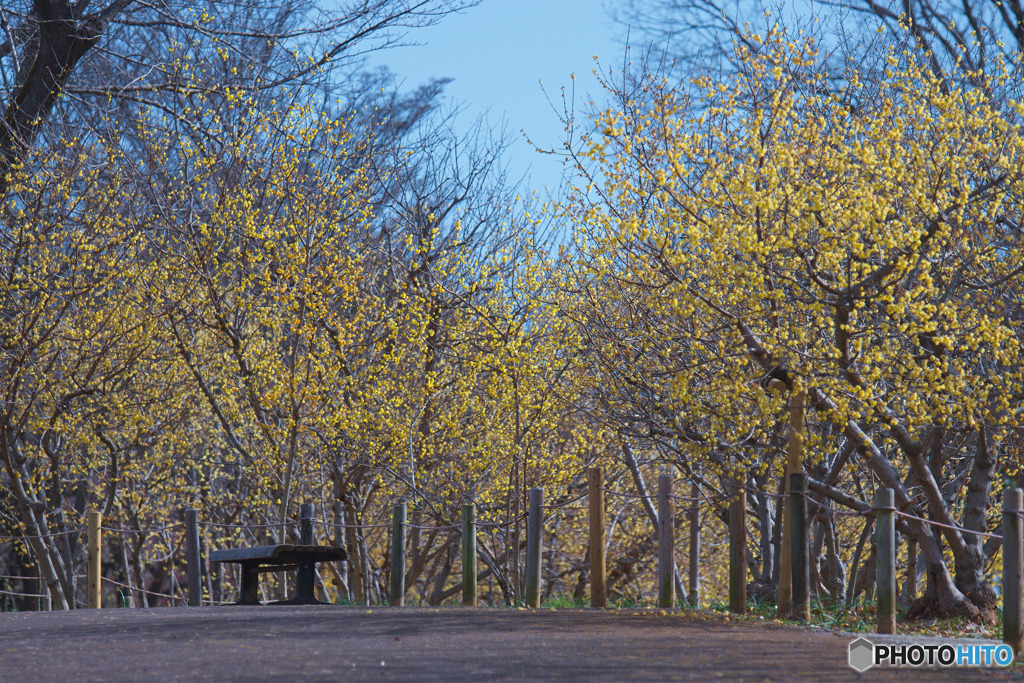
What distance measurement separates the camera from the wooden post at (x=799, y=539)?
7.12 meters

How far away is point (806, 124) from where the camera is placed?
26.3ft

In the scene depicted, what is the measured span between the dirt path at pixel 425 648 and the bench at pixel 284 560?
1753mm

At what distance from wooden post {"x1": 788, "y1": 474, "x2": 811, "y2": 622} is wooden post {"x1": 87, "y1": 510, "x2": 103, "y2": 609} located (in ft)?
23.0

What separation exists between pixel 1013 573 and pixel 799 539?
1.69 m

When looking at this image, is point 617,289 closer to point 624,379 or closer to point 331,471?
point 624,379

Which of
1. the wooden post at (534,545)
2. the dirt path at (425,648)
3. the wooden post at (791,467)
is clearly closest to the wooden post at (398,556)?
the dirt path at (425,648)

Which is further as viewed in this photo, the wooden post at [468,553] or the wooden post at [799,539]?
the wooden post at [468,553]

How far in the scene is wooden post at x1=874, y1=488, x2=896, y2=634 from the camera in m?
6.39

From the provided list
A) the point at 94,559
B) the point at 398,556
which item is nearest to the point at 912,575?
the point at 398,556

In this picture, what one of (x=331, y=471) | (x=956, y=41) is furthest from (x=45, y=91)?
(x=956, y=41)

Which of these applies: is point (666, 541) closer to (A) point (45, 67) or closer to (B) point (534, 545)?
(B) point (534, 545)

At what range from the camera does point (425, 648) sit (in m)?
5.59

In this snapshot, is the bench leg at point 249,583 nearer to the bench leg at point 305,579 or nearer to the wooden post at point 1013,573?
the bench leg at point 305,579

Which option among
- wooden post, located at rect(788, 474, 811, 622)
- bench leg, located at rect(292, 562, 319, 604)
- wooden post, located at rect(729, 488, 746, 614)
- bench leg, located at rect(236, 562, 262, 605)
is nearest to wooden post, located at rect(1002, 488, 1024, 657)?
wooden post, located at rect(788, 474, 811, 622)
